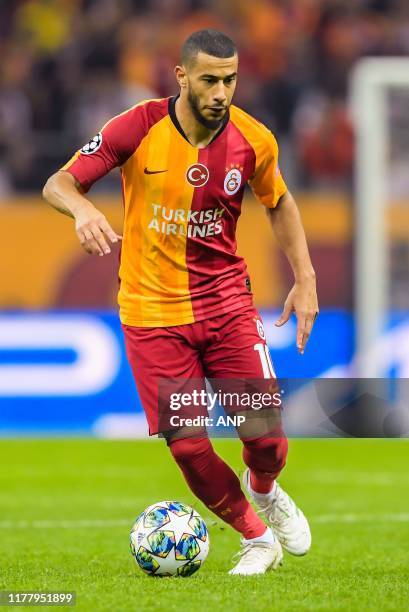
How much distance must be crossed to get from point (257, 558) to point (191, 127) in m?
1.89

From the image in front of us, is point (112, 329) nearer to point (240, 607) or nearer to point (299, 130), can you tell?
point (299, 130)

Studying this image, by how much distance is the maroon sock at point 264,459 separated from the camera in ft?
18.8

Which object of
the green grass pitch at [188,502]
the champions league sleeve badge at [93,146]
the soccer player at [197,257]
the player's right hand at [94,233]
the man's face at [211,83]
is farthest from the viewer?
the soccer player at [197,257]

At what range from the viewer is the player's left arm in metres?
5.71

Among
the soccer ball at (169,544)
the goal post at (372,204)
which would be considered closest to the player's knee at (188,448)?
the soccer ball at (169,544)

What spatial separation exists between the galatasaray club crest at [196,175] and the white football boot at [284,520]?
139 centimetres

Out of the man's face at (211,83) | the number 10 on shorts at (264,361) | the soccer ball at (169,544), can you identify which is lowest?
the soccer ball at (169,544)

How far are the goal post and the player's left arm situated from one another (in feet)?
22.5

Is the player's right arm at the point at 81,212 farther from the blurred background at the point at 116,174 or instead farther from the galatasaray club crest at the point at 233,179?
the blurred background at the point at 116,174

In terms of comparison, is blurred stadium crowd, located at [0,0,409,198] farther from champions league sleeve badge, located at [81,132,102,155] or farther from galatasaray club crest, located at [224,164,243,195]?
champions league sleeve badge, located at [81,132,102,155]

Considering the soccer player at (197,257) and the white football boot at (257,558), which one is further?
the white football boot at (257,558)

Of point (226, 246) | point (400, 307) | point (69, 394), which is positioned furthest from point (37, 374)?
point (226, 246)

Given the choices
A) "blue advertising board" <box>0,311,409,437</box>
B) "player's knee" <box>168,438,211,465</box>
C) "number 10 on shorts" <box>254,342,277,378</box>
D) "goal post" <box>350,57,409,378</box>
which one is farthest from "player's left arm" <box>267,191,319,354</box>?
"goal post" <box>350,57,409,378</box>

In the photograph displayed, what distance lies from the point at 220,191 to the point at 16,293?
8.21 m
